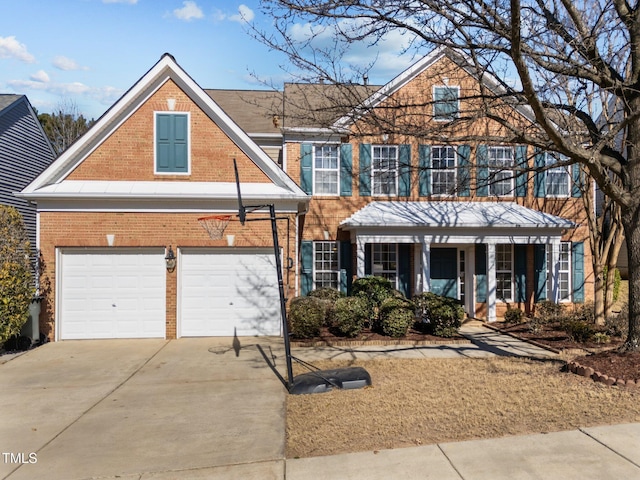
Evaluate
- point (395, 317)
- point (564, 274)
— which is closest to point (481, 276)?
point (564, 274)

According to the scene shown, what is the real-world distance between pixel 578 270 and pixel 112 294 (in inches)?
550

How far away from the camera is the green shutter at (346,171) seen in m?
14.5

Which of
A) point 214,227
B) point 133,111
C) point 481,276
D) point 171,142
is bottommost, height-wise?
point 481,276

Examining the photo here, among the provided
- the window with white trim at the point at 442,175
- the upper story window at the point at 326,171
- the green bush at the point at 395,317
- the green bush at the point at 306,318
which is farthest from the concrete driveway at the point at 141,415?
the window with white trim at the point at 442,175

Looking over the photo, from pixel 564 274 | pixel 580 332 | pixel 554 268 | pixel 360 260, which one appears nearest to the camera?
pixel 580 332

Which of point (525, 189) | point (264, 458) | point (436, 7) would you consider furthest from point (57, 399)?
point (525, 189)

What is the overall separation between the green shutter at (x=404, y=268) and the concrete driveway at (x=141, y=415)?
608 centimetres

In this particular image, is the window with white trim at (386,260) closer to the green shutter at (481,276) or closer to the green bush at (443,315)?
the green shutter at (481,276)

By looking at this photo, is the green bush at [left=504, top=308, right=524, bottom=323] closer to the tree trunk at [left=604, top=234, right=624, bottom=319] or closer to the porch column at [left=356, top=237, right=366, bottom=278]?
the tree trunk at [left=604, top=234, right=624, bottom=319]

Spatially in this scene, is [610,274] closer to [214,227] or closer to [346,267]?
[346,267]

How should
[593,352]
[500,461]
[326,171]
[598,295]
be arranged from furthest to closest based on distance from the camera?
[326,171] → [598,295] → [593,352] → [500,461]

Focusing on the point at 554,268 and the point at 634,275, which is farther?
the point at 554,268

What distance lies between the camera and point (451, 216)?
45.4 feet

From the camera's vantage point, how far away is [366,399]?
657cm
